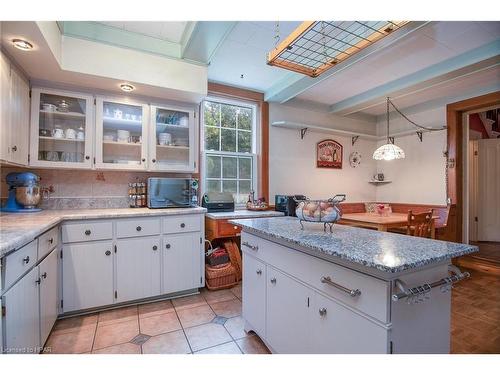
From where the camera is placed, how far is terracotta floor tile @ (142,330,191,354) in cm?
173

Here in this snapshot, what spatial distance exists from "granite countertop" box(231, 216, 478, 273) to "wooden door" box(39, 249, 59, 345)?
4.83 ft

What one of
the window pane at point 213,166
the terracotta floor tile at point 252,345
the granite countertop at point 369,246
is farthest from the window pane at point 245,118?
the terracotta floor tile at point 252,345

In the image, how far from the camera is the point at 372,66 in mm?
2854

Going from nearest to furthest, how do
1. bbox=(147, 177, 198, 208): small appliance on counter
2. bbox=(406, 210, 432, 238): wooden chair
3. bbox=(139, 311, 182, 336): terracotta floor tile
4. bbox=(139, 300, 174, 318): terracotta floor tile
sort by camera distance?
1. bbox=(139, 311, 182, 336): terracotta floor tile
2. bbox=(139, 300, 174, 318): terracotta floor tile
3. bbox=(147, 177, 198, 208): small appliance on counter
4. bbox=(406, 210, 432, 238): wooden chair

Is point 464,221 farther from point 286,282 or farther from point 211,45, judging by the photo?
point 211,45

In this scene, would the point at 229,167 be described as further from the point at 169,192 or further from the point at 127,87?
the point at 127,87

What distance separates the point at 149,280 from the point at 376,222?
2.52 metres

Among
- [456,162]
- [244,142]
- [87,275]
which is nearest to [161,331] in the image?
[87,275]

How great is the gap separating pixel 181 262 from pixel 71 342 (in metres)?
1.03

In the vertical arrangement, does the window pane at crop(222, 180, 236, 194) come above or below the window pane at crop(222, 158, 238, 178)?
below

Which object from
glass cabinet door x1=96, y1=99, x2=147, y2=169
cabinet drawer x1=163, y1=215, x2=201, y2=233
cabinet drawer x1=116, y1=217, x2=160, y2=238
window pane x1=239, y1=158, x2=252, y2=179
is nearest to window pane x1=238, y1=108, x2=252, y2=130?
window pane x1=239, y1=158, x2=252, y2=179

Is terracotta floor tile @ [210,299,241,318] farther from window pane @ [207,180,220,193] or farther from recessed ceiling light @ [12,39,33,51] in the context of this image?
recessed ceiling light @ [12,39,33,51]

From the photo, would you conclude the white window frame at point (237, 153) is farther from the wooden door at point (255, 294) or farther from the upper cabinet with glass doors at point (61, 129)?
the wooden door at point (255, 294)

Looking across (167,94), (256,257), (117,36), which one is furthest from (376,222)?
(117,36)
